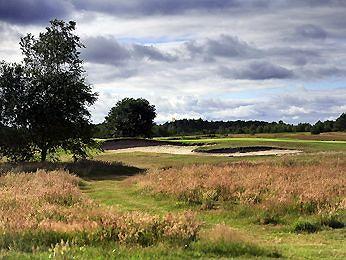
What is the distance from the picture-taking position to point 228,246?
10.7 meters

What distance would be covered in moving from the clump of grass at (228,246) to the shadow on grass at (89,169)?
22.2 metres

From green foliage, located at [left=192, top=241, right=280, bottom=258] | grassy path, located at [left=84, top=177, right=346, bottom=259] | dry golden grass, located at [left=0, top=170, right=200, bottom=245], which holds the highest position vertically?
dry golden grass, located at [left=0, top=170, right=200, bottom=245]

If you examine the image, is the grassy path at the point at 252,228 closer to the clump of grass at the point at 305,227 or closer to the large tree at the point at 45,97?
the clump of grass at the point at 305,227

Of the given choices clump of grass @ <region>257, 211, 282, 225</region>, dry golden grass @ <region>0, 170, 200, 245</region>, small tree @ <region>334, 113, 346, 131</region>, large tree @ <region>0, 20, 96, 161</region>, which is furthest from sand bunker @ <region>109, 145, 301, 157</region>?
small tree @ <region>334, 113, 346, 131</region>

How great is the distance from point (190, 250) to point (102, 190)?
16255 mm

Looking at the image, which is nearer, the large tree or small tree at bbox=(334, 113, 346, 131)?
the large tree

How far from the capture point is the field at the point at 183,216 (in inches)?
408

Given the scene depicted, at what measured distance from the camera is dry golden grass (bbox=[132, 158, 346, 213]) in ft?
58.3

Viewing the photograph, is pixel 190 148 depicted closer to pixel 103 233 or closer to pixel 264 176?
pixel 264 176

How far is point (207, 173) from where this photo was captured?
26.8 meters

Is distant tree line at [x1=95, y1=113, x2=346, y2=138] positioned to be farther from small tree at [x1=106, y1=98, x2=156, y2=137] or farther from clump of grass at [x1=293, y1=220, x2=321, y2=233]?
clump of grass at [x1=293, y1=220, x2=321, y2=233]

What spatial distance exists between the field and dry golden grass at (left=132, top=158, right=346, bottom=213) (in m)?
0.04

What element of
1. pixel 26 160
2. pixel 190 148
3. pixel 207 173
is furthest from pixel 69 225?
pixel 190 148

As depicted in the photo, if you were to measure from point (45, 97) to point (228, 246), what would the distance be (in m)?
33.8
